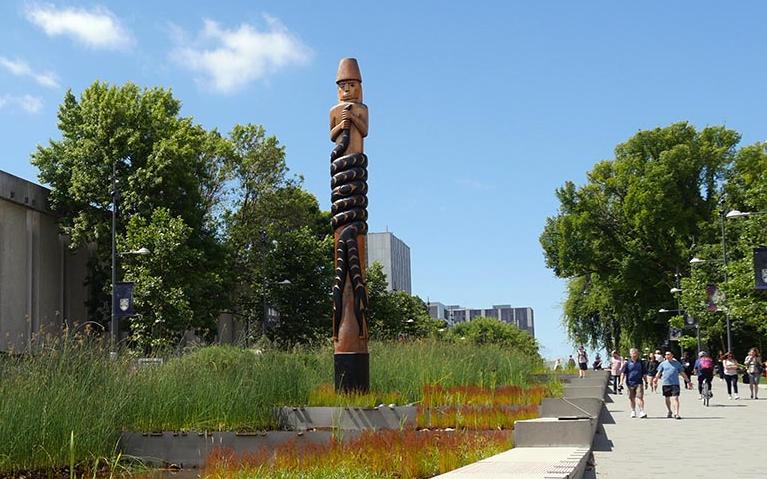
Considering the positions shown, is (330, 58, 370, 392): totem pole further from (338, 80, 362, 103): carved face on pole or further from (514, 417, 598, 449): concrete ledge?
(514, 417, 598, 449): concrete ledge

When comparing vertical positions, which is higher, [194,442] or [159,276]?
[159,276]

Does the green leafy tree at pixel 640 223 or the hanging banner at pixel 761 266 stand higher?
the green leafy tree at pixel 640 223

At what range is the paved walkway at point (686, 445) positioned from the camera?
10.9 m

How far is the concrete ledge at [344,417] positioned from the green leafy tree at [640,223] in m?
40.0

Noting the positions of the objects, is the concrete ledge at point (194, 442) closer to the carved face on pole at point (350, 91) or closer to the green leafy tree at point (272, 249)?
the carved face on pole at point (350, 91)

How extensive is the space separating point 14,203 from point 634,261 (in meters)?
34.1

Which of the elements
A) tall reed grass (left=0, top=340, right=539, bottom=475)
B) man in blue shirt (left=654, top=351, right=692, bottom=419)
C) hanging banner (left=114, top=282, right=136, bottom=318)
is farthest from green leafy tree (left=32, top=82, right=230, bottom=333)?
man in blue shirt (left=654, top=351, right=692, bottom=419)

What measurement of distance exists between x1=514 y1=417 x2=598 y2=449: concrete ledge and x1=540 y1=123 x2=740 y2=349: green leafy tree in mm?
41827

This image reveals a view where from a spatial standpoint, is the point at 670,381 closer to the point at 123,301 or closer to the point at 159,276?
the point at 123,301

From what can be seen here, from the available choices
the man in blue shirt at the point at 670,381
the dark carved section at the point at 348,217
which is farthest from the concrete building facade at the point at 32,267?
the man in blue shirt at the point at 670,381

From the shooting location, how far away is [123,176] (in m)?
38.3

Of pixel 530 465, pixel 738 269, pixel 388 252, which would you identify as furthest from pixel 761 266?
pixel 388 252

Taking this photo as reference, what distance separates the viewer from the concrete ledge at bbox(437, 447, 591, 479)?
7.39m

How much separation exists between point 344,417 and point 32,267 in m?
26.5
